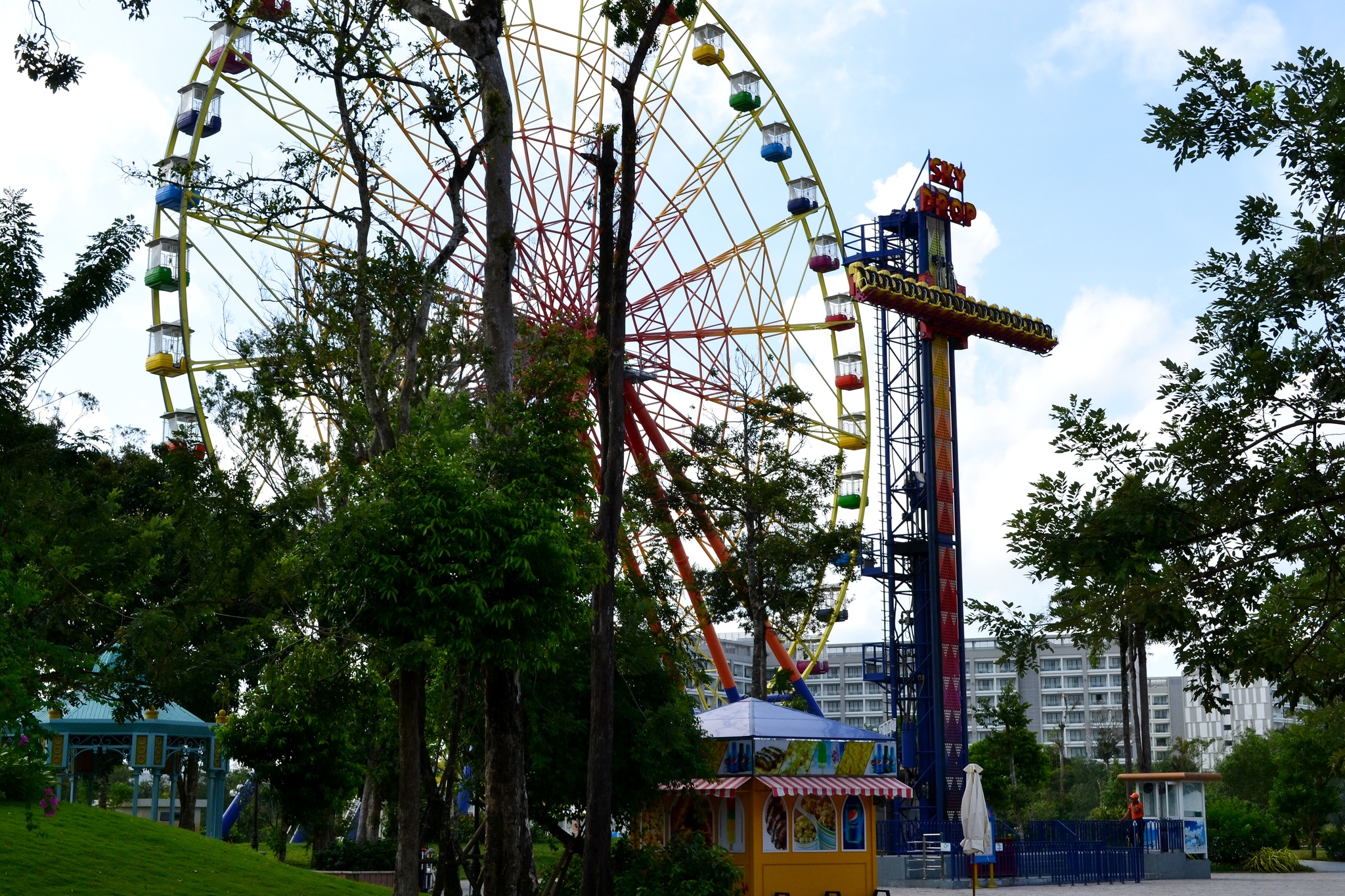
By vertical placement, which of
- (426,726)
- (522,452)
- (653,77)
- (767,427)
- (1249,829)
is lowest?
(1249,829)

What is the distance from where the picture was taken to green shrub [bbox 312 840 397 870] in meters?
27.0

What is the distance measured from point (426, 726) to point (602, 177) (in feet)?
30.2

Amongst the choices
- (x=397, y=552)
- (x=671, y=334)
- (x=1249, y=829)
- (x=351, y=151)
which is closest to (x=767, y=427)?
(x=671, y=334)

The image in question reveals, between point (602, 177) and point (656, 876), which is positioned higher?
point (602, 177)

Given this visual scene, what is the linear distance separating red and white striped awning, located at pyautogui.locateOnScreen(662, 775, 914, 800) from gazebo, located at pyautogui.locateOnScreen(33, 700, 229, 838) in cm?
1158

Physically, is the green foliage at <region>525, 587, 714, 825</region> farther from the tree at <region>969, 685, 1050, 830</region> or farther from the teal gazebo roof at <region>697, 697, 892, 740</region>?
the tree at <region>969, 685, 1050, 830</region>

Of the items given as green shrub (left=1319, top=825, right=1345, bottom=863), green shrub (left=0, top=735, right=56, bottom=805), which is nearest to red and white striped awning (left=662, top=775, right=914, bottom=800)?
green shrub (left=0, top=735, right=56, bottom=805)

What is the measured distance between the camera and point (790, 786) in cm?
2080

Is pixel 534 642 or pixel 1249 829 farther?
pixel 1249 829

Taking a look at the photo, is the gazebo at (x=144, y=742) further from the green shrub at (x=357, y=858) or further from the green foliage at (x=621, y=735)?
the green foliage at (x=621, y=735)

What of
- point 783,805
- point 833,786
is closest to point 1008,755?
point 833,786

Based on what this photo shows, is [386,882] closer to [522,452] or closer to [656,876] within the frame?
[656,876]

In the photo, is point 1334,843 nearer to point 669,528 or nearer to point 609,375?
point 669,528

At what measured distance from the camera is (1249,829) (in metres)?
38.2
